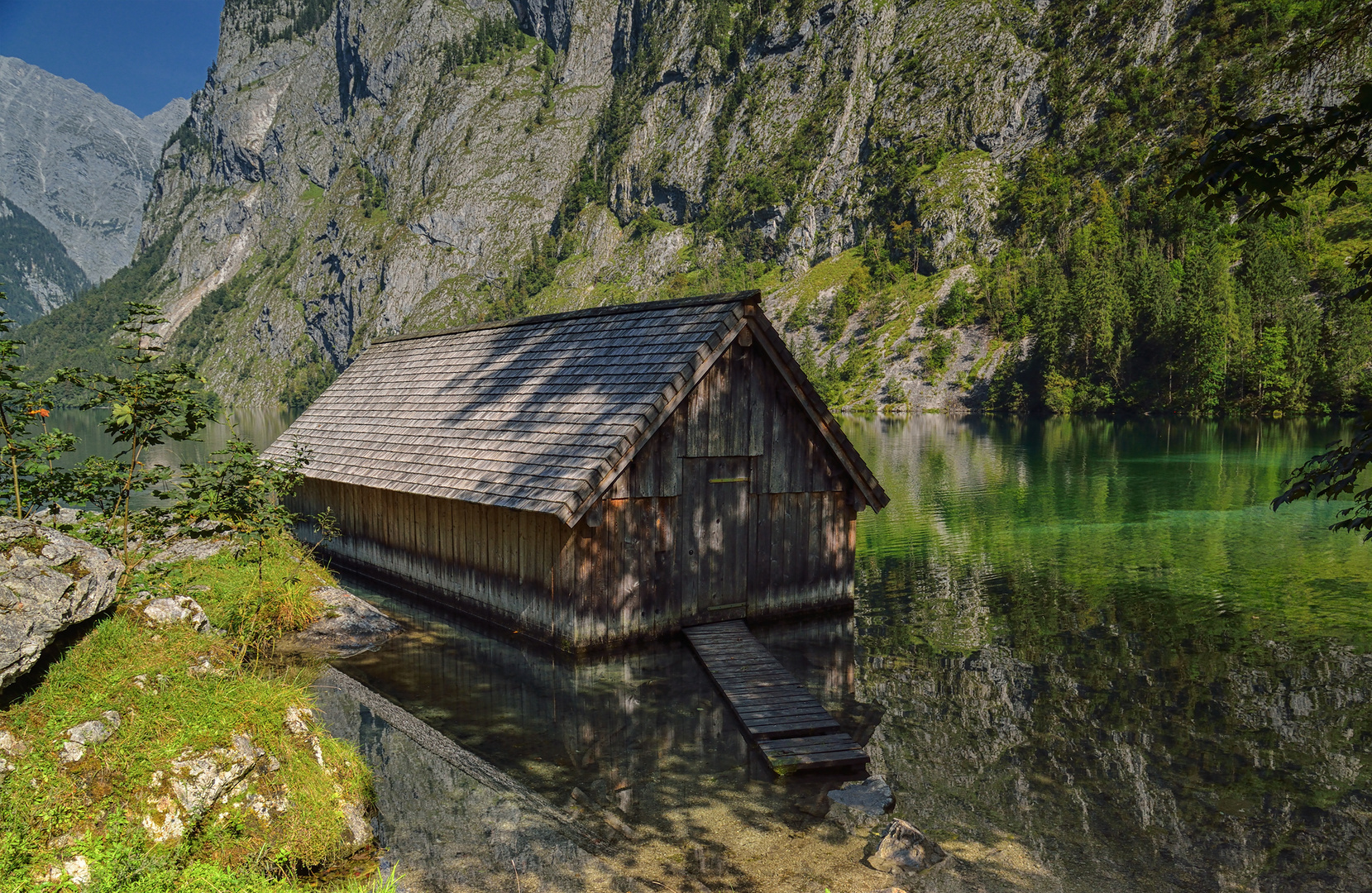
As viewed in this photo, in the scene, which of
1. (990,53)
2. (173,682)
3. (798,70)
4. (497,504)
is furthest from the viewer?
(798,70)

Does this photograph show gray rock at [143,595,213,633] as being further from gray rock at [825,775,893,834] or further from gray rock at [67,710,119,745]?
gray rock at [825,775,893,834]

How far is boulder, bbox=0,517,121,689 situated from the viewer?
6105mm

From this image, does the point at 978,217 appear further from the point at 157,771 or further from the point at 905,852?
the point at 157,771

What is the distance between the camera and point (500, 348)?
19.5 metres

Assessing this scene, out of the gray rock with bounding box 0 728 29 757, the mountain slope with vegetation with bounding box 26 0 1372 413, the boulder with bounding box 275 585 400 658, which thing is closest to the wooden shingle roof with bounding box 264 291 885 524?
the boulder with bounding box 275 585 400 658

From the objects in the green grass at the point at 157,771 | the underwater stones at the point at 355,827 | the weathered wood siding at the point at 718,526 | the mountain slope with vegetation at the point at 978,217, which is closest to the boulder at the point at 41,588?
the green grass at the point at 157,771

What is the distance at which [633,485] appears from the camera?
1371 cm

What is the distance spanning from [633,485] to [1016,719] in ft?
21.9

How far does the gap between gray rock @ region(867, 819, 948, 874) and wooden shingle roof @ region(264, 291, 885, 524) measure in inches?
255

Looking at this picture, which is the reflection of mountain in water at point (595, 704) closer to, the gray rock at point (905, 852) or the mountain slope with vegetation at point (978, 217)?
the gray rock at point (905, 852)

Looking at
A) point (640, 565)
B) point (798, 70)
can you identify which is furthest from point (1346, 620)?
point (798, 70)

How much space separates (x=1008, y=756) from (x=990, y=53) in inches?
6557

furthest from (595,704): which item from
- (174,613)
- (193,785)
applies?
(193,785)

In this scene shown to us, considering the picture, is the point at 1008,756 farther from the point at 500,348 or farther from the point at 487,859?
the point at 500,348
